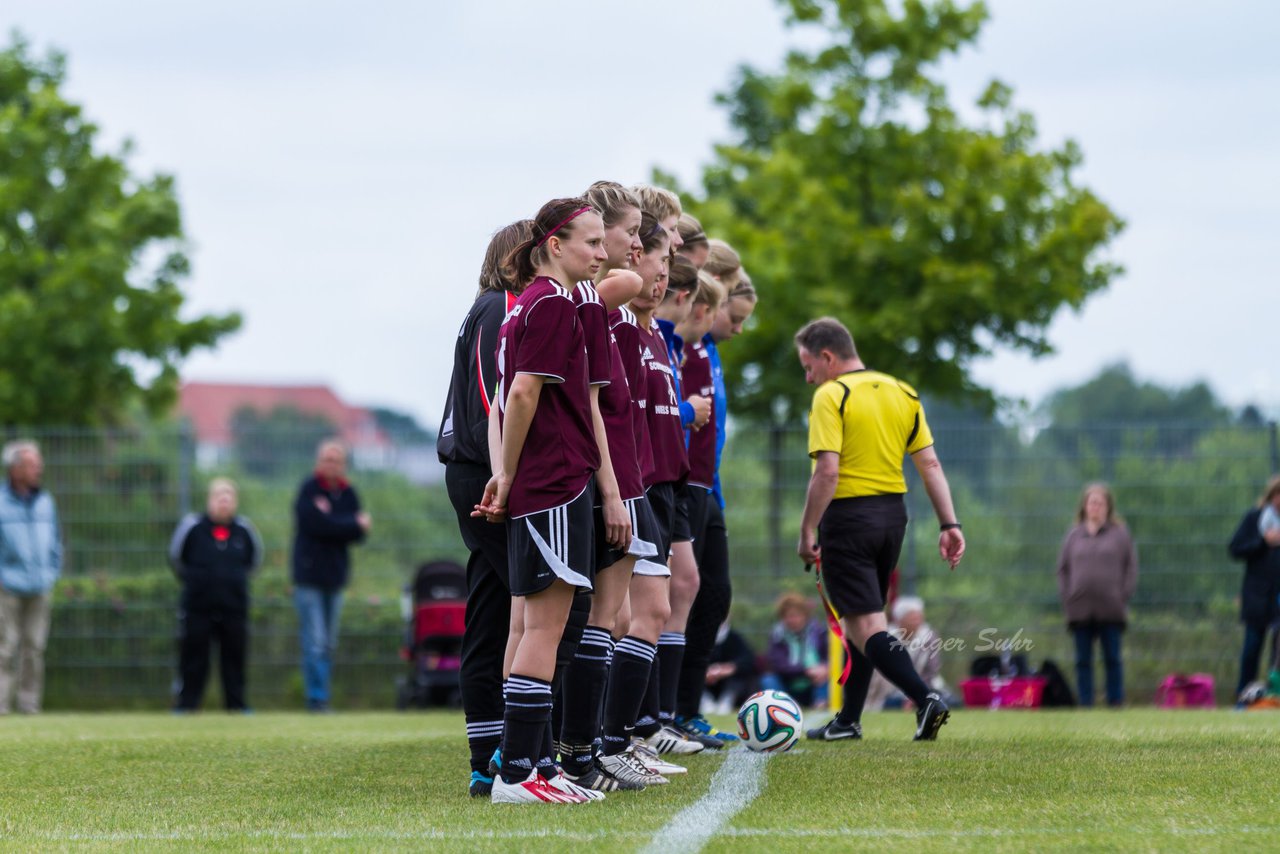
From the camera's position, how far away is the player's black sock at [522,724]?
4910 mm

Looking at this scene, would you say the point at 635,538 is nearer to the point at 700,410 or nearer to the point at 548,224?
the point at 548,224

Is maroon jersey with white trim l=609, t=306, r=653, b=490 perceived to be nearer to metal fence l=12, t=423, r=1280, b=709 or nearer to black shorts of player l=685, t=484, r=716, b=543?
black shorts of player l=685, t=484, r=716, b=543

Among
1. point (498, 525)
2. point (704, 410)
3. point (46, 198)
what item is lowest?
point (498, 525)

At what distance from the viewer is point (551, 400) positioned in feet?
16.2

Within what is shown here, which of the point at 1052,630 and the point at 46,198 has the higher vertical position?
the point at 46,198

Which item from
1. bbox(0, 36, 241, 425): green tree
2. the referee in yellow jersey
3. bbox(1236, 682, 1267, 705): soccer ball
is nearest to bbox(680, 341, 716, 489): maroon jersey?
the referee in yellow jersey

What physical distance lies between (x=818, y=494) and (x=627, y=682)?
74.7 inches

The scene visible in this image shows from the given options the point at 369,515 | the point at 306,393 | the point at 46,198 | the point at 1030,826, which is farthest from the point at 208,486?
the point at 306,393

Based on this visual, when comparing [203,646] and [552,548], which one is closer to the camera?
[552,548]

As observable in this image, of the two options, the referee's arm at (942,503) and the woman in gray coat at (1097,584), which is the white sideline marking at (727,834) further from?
the woman in gray coat at (1097,584)

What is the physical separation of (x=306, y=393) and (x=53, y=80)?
9410 cm

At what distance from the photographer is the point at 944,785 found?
531 cm

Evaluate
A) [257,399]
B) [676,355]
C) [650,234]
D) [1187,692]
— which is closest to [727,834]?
[650,234]

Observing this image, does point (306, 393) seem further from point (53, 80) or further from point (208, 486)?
point (208, 486)
